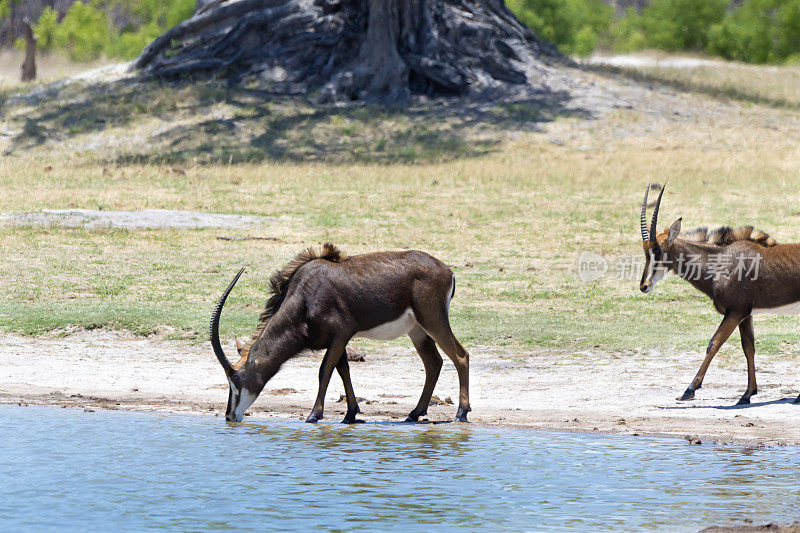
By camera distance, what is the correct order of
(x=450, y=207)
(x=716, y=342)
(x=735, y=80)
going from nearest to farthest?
(x=716, y=342)
(x=450, y=207)
(x=735, y=80)

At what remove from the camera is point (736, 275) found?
11492 mm

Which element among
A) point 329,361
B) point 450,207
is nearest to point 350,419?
point 329,361

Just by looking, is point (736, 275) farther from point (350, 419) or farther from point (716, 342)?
point (350, 419)

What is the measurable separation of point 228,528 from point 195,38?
137 ft

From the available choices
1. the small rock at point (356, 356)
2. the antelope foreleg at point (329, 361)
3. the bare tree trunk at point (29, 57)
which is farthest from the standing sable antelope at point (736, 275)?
the bare tree trunk at point (29, 57)

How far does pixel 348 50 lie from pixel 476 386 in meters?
34.3

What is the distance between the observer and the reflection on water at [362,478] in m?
7.25

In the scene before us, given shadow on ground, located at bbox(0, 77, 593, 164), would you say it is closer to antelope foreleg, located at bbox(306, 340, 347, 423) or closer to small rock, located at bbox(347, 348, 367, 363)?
small rock, located at bbox(347, 348, 367, 363)

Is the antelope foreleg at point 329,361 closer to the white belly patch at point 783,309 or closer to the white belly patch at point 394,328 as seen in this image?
the white belly patch at point 394,328

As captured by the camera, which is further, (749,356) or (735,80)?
(735,80)

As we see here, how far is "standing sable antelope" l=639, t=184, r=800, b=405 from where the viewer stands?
37.4 ft

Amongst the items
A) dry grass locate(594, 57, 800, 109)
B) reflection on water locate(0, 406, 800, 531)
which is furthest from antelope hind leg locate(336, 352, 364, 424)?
dry grass locate(594, 57, 800, 109)

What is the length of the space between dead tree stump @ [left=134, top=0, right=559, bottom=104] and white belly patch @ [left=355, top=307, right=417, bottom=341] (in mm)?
33381

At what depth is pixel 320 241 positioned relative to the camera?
23.4m
